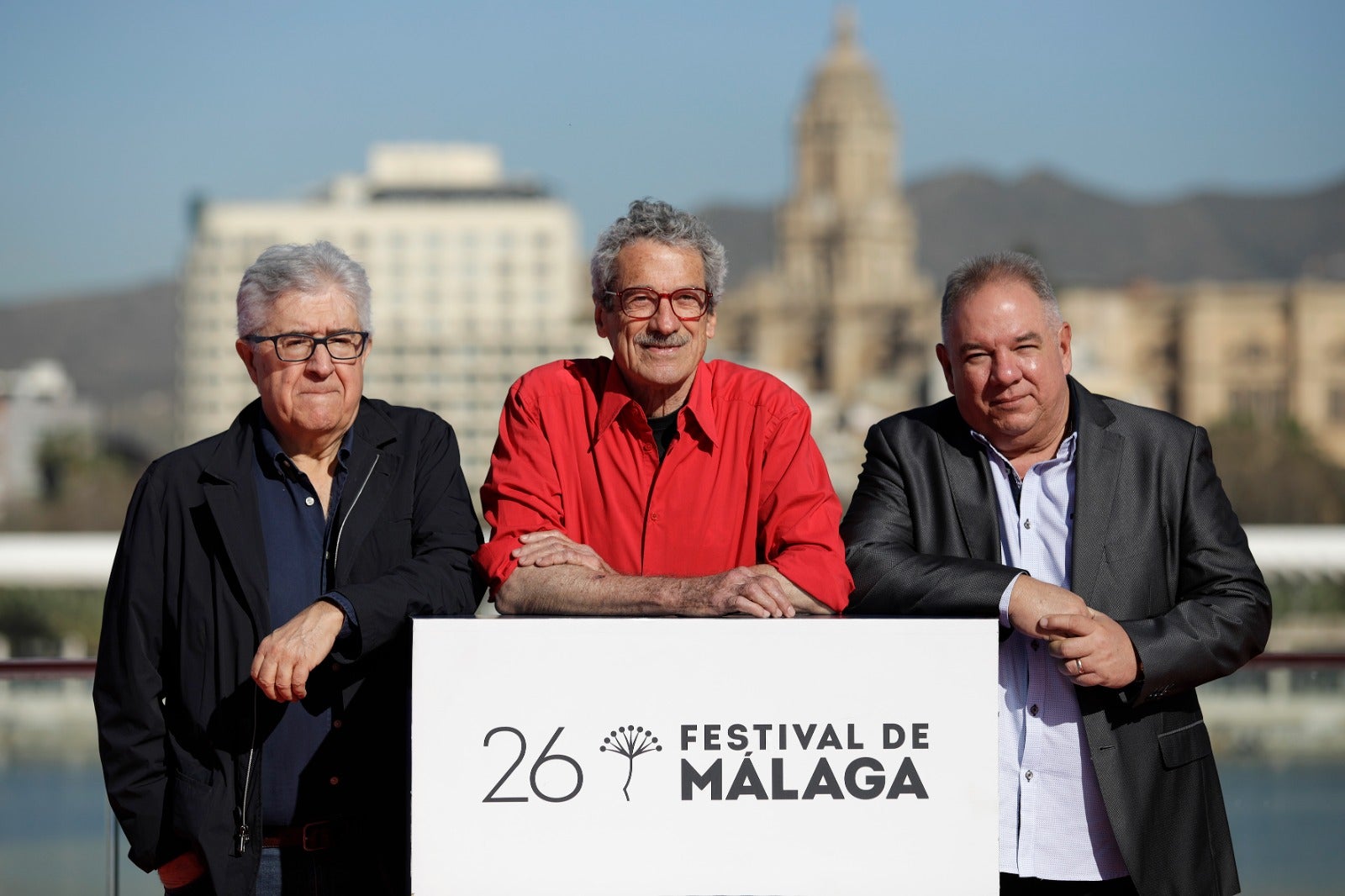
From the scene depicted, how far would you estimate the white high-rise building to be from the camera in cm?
11000

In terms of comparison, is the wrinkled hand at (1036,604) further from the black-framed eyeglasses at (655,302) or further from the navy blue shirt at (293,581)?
the navy blue shirt at (293,581)

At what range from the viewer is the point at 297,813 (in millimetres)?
3072

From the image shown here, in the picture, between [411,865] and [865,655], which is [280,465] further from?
[865,655]

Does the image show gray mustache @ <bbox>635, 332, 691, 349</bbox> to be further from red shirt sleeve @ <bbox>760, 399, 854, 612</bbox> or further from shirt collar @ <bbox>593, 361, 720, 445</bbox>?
red shirt sleeve @ <bbox>760, 399, 854, 612</bbox>

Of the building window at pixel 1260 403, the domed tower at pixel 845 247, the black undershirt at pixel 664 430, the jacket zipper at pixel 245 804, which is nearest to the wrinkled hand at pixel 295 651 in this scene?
the jacket zipper at pixel 245 804

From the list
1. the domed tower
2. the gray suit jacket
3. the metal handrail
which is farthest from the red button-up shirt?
the domed tower

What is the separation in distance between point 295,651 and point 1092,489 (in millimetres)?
1513

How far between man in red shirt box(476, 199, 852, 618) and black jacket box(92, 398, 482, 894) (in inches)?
7.3

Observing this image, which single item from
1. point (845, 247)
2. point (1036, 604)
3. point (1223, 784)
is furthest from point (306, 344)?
point (845, 247)

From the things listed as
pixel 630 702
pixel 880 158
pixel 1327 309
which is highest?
pixel 880 158

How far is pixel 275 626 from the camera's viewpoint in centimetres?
312

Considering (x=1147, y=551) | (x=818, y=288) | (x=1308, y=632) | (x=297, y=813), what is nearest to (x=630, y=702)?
(x=297, y=813)

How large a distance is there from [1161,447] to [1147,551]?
209 millimetres

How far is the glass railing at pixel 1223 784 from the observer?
4.89 metres
